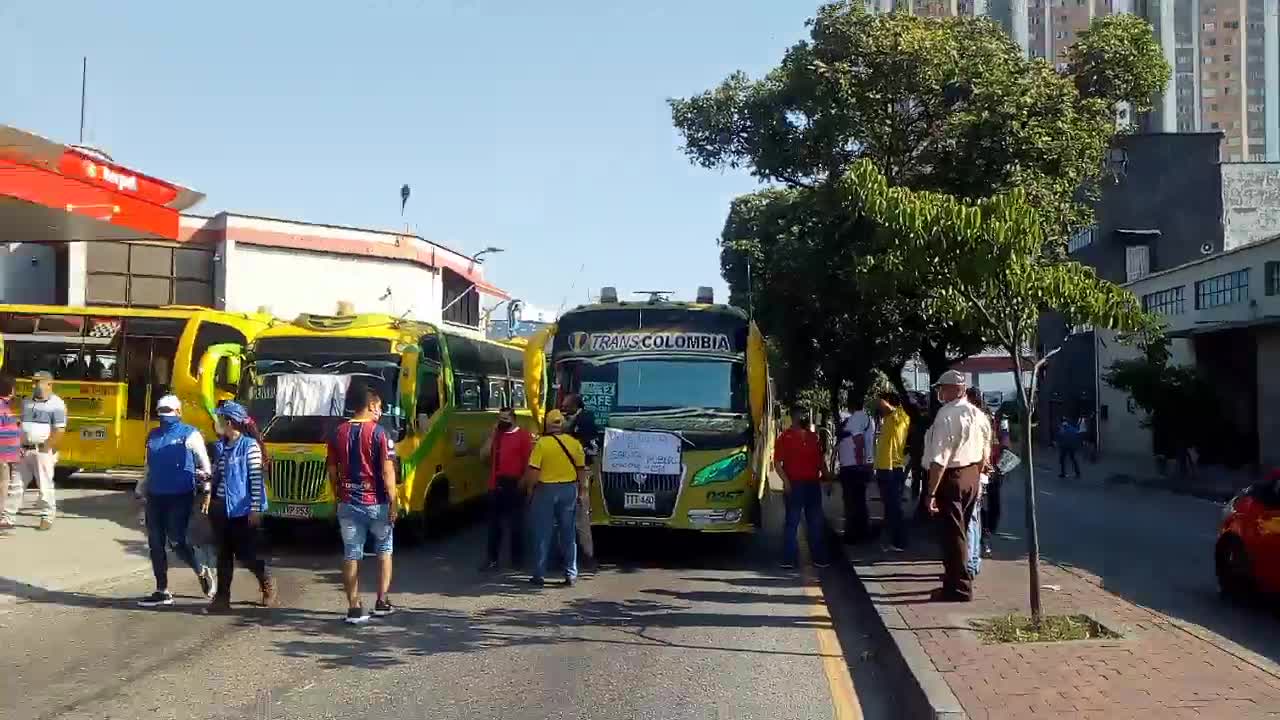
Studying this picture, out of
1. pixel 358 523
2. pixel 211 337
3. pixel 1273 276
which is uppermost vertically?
pixel 1273 276

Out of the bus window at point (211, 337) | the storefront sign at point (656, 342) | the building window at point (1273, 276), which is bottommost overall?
the storefront sign at point (656, 342)

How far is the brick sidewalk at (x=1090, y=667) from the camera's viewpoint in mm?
6316

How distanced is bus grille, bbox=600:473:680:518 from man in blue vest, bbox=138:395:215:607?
4612mm

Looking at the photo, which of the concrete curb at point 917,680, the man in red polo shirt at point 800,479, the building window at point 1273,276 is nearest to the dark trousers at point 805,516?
the man in red polo shirt at point 800,479

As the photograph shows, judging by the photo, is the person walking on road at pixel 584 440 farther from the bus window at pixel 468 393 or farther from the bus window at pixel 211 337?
the bus window at pixel 211 337

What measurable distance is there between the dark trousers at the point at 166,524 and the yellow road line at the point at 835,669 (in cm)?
535

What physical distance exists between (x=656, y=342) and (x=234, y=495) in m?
5.77

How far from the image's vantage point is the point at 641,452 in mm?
13016

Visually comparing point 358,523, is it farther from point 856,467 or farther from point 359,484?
point 856,467

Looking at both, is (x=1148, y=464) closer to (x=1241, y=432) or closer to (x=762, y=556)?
(x=1241, y=432)

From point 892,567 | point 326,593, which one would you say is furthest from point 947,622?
point 326,593

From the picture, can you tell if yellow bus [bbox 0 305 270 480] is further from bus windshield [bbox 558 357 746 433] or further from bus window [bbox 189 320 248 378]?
bus windshield [bbox 558 357 746 433]

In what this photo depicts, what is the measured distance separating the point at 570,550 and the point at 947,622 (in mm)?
3944

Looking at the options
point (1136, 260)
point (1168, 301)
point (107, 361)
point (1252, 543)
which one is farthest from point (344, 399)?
point (1136, 260)
